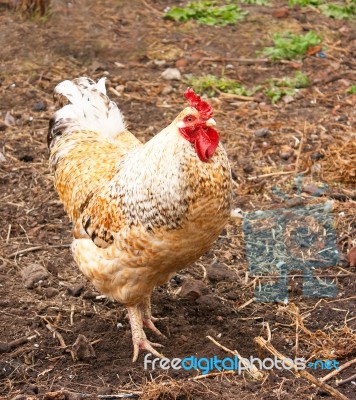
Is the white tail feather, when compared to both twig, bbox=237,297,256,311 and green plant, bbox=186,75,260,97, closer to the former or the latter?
twig, bbox=237,297,256,311

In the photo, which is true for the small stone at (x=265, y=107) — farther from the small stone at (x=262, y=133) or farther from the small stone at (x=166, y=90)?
the small stone at (x=166, y=90)

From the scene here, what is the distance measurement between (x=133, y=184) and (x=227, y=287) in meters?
1.45

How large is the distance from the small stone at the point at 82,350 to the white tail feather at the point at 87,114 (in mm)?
1610

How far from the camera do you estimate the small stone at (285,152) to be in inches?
303

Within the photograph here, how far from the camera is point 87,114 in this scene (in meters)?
6.11

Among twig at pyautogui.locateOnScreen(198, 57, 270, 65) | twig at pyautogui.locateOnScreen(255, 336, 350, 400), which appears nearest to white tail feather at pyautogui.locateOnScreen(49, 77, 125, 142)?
twig at pyautogui.locateOnScreen(255, 336, 350, 400)

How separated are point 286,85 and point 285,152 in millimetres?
1424

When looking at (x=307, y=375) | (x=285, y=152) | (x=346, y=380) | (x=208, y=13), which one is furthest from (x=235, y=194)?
(x=208, y=13)

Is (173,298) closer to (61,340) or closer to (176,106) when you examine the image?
(61,340)

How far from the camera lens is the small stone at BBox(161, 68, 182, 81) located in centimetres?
906

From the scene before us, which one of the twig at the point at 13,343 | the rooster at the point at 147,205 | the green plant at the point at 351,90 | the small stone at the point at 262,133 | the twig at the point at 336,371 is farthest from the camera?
the green plant at the point at 351,90

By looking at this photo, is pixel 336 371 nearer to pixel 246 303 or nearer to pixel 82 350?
pixel 246 303

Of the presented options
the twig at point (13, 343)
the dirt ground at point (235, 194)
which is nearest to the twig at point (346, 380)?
the dirt ground at point (235, 194)

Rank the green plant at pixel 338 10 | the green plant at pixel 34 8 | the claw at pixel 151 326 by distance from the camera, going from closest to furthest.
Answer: the claw at pixel 151 326 < the green plant at pixel 34 8 < the green plant at pixel 338 10
